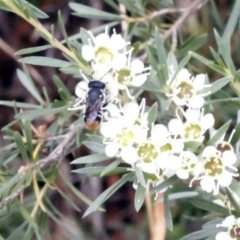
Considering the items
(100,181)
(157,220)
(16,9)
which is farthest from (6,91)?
(16,9)

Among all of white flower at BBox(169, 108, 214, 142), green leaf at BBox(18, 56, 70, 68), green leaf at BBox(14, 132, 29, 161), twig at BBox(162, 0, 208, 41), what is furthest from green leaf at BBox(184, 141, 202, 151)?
twig at BBox(162, 0, 208, 41)

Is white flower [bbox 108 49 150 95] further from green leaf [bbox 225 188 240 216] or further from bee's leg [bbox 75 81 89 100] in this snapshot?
green leaf [bbox 225 188 240 216]

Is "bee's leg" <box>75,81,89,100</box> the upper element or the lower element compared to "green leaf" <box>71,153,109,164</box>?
upper

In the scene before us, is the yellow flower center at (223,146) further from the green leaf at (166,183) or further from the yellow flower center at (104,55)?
the yellow flower center at (104,55)

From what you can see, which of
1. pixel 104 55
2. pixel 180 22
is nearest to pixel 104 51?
pixel 104 55

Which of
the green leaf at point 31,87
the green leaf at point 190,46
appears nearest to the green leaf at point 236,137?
the green leaf at point 190,46

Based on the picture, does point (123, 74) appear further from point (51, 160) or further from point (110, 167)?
point (51, 160)
